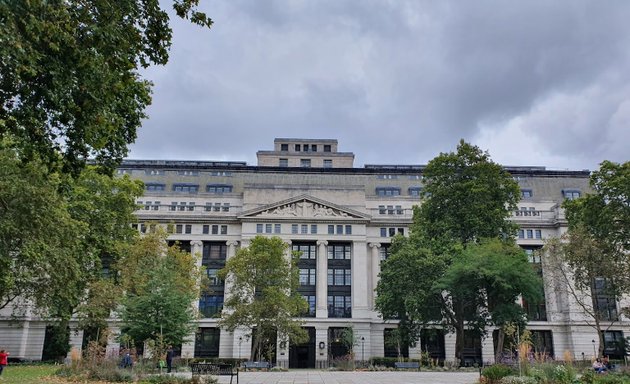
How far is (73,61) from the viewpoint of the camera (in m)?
13.2

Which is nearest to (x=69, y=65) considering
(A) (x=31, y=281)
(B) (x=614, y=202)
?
(A) (x=31, y=281)

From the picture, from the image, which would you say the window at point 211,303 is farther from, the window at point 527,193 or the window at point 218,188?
the window at point 527,193

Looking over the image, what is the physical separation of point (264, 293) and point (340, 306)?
18244 mm

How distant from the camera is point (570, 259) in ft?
148

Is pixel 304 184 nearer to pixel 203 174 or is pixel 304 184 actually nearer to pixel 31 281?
pixel 203 174

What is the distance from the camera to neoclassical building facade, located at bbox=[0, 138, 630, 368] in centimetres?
6394

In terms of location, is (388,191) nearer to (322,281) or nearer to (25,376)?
(322,281)

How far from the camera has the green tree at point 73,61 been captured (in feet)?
38.2

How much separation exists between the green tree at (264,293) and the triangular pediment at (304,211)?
1516 centimetres

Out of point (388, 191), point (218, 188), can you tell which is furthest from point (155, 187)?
point (388, 191)

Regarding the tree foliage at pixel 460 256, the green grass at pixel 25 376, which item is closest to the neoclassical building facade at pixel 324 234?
the tree foliage at pixel 460 256

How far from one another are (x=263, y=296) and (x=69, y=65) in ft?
131

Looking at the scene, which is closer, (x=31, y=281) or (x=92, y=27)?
(x=92, y=27)

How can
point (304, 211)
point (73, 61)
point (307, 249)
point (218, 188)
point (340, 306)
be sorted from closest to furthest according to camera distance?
point (73, 61) < point (340, 306) < point (304, 211) < point (307, 249) < point (218, 188)
